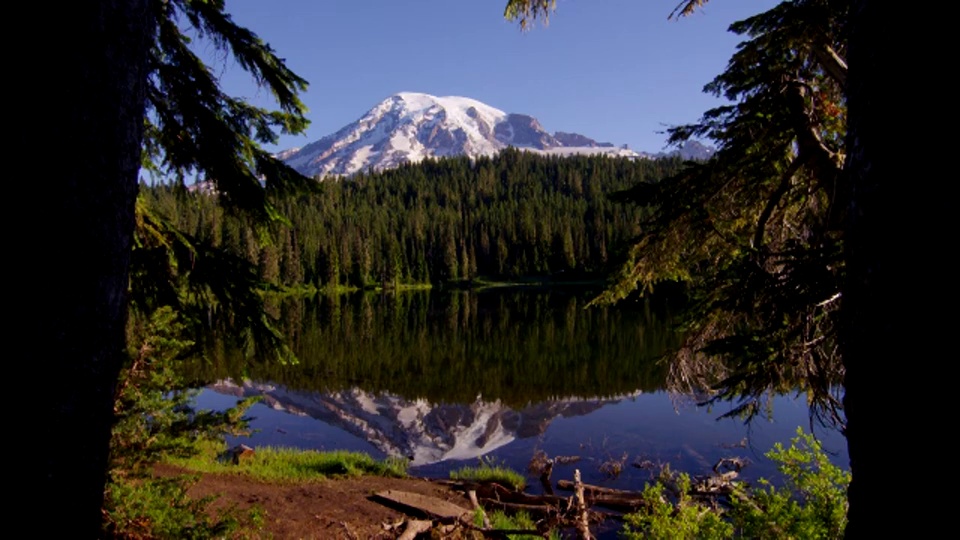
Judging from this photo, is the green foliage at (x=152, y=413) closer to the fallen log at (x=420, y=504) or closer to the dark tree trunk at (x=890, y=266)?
the fallen log at (x=420, y=504)

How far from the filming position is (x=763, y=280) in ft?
12.5

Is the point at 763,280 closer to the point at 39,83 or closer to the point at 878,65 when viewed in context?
the point at 878,65

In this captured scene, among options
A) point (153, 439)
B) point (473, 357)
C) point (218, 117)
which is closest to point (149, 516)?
point (153, 439)

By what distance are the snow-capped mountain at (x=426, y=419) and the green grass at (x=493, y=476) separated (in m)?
2.35

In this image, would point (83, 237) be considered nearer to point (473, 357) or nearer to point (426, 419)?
point (426, 419)

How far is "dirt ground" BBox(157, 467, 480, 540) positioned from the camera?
725 centimetres

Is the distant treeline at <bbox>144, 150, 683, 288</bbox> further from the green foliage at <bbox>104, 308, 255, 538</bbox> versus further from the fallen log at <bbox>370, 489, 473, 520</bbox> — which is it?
the green foliage at <bbox>104, 308, 255, 538</bbox>

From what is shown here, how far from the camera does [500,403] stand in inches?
810

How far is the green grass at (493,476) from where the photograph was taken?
11.3m

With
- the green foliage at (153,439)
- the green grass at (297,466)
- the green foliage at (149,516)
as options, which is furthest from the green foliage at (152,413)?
the green grass at (297,466)

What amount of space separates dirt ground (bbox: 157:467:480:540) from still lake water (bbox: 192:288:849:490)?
2.13 meters

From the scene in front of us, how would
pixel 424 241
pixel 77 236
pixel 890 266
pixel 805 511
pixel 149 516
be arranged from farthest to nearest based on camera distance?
pixel 424 241
pixel 149 516
pixel 805 511
pixel 77 236
pixel 890 266

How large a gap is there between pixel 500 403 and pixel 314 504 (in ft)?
41.1

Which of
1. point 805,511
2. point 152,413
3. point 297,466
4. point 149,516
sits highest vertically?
point 152,413
